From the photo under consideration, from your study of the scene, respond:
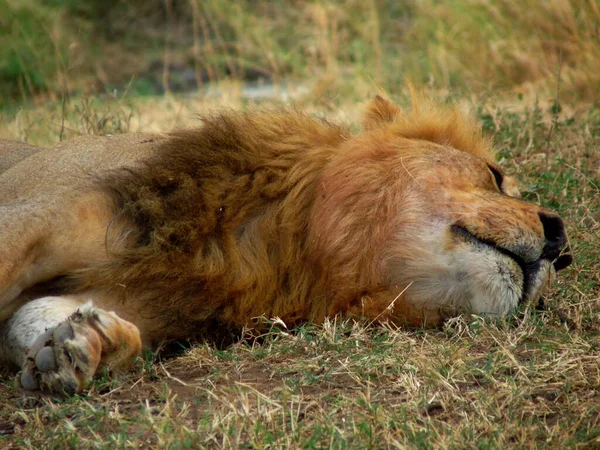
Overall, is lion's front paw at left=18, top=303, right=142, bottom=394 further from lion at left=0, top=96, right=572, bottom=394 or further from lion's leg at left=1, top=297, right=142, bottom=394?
lion at left=0, top=96, right=572, bottom=394

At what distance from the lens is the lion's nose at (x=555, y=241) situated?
3.00 m

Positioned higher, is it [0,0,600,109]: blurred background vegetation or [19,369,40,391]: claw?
[19,369,40,391]: claw

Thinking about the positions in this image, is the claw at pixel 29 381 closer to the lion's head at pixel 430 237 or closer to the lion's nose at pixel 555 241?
the lion's head at pixel 430 237

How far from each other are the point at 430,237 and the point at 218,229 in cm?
68

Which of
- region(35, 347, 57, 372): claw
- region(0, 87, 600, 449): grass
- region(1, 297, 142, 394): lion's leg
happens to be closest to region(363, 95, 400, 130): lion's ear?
region(0, 87, 600, 449): grass

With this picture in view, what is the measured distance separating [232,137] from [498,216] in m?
0.96

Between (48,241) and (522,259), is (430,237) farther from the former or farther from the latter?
(48,241)

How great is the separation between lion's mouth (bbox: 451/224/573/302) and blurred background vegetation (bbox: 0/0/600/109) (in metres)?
2.56

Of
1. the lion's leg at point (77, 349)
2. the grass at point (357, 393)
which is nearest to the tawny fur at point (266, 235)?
the grass at point (357, 393)

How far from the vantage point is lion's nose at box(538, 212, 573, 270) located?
3.00 meters

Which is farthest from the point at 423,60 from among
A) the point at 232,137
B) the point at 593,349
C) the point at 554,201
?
the point at 593,349

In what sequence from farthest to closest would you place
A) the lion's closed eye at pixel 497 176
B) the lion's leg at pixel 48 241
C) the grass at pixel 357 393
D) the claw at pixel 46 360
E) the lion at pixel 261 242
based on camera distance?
the lion's closed eye at pixel 497 176, the lion at pixel 261 242, the lion's leg at pixel 48 241, the claw at pixel 46 360, the grass at pixel 357 393

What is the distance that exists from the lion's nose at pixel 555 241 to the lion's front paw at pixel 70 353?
1372 mm

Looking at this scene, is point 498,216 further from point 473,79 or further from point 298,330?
point 473,79
